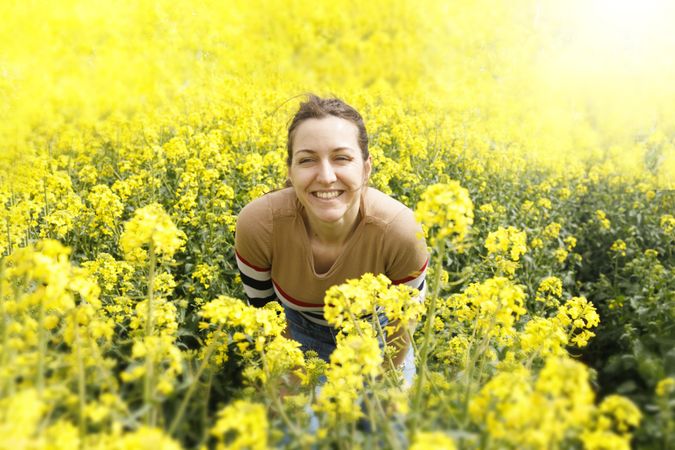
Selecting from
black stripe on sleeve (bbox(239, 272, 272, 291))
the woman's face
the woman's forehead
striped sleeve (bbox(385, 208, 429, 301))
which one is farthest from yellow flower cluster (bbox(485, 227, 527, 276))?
black stripe on sleeve (bbox(239, 272, 272, 291))

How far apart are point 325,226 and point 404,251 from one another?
44 centimetres

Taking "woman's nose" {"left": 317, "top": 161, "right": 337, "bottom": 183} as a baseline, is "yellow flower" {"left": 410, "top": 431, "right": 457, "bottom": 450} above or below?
below

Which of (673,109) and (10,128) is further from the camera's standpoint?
(673,109)

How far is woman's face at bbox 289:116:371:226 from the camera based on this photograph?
2.86 metres

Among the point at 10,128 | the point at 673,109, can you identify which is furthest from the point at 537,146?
the point at 10,128

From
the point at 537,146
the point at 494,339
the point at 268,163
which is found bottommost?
the point at 494,339

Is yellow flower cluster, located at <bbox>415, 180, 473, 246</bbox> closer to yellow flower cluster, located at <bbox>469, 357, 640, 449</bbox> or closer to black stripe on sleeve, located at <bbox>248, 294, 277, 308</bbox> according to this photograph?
yellow flower cluster, located at <bbox>469, 357, 640, 449</bbox>

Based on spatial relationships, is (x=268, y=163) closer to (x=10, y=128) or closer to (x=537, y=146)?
(x=10, y=128)

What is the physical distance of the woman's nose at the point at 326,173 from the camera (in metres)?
2.81

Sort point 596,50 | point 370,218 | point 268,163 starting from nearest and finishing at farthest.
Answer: point 370,218 → point 268,163 → point 596,50

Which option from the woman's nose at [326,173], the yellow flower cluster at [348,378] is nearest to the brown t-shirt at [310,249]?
the woman's nose at [326,173]

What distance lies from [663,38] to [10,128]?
12.4m

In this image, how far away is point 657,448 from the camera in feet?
4.91

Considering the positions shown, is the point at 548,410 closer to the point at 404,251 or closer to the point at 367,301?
the point at 367,301
